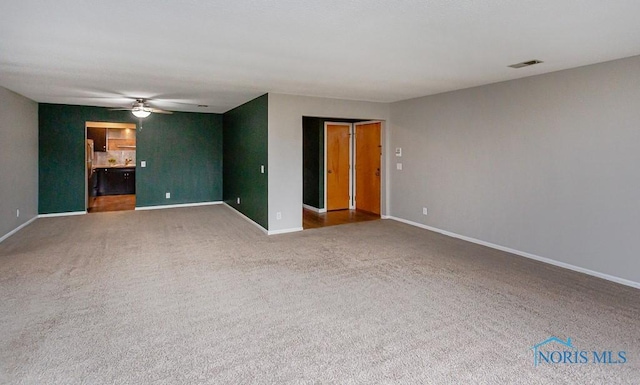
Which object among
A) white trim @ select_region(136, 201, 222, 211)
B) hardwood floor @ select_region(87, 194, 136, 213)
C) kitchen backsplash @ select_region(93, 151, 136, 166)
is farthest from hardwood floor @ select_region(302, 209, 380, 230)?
kitchen backsplash @ select_region(93, 151, 136, 166)

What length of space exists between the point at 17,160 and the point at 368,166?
661cm

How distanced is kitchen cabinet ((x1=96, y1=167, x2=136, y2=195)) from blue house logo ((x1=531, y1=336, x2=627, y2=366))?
11578 millimetres

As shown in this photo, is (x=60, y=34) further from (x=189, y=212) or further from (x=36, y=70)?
(x=189, y=212)

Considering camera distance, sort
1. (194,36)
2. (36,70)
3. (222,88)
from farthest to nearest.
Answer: (222,88) → (36,70) → (194,36)

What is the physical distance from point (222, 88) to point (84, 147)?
14.5 ft

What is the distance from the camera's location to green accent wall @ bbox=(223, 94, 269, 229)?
20.3 feet

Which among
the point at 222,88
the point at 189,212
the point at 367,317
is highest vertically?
the point at 222,88

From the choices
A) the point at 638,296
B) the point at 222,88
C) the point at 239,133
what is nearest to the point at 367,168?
the point at 239,133

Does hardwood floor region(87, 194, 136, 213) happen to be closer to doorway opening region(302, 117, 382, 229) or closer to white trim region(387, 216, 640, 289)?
doorway opening region(302, 117, 382, 229)

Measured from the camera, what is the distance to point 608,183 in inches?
154

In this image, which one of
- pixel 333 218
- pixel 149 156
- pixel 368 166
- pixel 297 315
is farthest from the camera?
pixel 149 156

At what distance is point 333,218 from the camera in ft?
24.8

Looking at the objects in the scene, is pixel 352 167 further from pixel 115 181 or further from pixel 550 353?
pixel 115 181

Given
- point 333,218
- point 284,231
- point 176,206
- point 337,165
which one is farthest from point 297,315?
point 176,206
